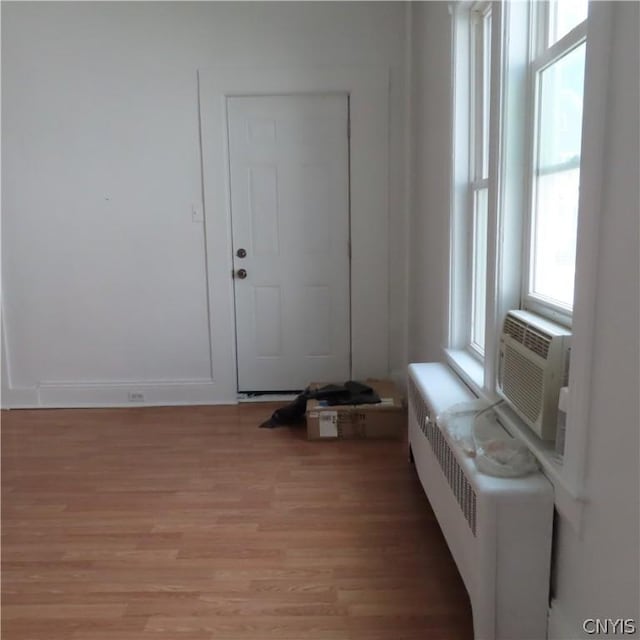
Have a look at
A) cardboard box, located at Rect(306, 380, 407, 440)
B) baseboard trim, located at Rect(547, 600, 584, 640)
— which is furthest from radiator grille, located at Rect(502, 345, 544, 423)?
cardboard box, located at Rect(306, 380, 407, 440)

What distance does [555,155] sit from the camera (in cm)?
186

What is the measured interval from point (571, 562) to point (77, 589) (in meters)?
1.65

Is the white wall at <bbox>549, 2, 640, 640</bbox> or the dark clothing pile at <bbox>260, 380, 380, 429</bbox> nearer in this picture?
the white wall at <bbox>549, 2, 640, 640</bbox>

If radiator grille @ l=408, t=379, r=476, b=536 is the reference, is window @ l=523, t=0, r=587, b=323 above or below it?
above

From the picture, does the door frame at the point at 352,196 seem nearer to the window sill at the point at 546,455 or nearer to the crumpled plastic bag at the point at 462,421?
the window sill at the point at 546,455

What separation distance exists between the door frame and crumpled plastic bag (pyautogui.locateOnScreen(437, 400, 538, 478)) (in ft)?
6.68

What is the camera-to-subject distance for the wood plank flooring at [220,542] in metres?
1.95

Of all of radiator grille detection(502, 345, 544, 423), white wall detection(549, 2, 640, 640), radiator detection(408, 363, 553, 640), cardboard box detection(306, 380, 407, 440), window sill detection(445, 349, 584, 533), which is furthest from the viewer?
cardboard box detection(306, 380, 407, 440)

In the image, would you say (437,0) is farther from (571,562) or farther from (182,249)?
(571,562)

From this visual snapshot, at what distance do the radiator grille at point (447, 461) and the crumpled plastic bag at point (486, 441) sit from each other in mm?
71

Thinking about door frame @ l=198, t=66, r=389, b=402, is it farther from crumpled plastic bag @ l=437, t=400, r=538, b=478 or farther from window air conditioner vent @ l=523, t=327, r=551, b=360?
window air conditioner vent @ l=523, t=327, r=551, b=360

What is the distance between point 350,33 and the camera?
3887 millimetres

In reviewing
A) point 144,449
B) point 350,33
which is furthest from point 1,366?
point 350,33

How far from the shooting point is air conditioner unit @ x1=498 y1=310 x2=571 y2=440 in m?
1.65
